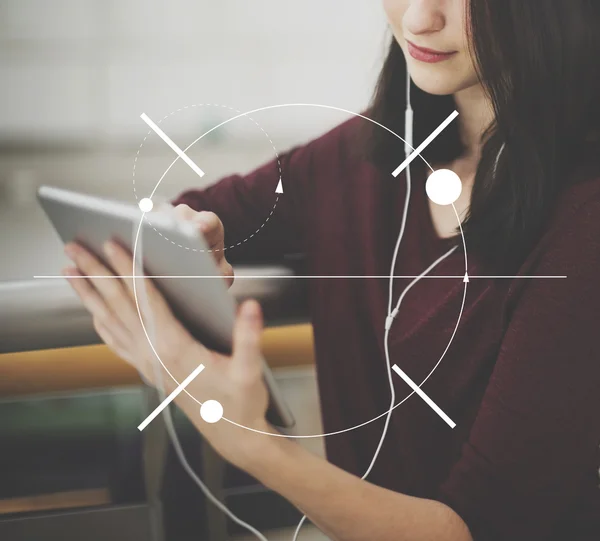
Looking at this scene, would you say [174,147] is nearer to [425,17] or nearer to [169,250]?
[169,250]

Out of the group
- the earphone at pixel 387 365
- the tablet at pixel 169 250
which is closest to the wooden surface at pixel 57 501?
the earphone at pixel 387 365

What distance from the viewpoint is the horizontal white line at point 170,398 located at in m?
0.68

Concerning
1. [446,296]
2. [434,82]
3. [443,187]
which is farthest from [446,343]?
[434,82]

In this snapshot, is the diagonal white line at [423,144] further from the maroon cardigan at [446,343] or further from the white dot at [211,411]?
the white dot at [211,411]

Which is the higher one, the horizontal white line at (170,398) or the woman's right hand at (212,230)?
the woman's right hand at (212,230)

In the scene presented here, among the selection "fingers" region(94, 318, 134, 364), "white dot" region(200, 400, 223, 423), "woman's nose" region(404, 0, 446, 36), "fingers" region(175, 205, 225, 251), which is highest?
"woman's nose" region(404, 0, 446, 36)

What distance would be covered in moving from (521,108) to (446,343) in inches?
10.2

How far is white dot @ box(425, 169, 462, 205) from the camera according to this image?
706 mm

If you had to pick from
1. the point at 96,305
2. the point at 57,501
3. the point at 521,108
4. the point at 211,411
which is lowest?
the point at 57,501

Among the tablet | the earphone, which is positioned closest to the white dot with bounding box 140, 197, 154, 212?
the tablet

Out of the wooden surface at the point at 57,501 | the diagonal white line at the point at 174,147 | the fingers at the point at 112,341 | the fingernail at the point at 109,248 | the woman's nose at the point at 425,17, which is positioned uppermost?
the woman's nose at the point at 425,17

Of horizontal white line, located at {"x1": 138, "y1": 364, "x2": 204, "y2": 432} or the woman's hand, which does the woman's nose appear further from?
horizontal white line, located at {"x1": 138, "y1": 364, "x2": 204, "y2": 432}

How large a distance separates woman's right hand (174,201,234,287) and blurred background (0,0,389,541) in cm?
2

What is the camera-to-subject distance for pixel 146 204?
678mm
